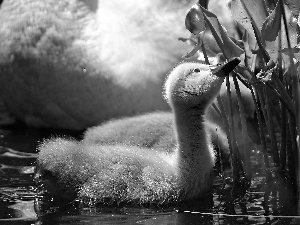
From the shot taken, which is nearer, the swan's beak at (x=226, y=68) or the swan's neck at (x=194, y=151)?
the swan's beak at (x=226, y=68)

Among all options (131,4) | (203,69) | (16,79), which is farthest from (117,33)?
(203,69)

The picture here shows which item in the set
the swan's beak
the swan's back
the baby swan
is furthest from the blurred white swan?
the swan's beak

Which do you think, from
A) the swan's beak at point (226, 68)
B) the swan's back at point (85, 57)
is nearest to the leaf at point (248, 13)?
the swan's beak at point (226, 68)

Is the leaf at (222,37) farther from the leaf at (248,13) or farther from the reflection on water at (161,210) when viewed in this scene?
the reflection on water at (161,210)

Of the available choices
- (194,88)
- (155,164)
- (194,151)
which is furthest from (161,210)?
(194,88)

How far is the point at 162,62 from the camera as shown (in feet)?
18.2

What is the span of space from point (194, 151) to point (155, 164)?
200 millimetres

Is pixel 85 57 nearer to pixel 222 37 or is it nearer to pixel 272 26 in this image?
pixel 222 37

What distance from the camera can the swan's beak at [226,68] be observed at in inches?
147

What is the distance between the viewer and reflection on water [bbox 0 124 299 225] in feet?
12.0

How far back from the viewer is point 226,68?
3.78 meters

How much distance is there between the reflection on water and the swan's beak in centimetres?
58

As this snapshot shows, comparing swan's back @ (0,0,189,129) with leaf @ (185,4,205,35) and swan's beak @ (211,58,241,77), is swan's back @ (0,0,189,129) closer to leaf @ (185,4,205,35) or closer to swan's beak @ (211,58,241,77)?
leaf @ (185,4,205,35)

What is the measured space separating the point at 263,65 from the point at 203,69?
0.31 m
